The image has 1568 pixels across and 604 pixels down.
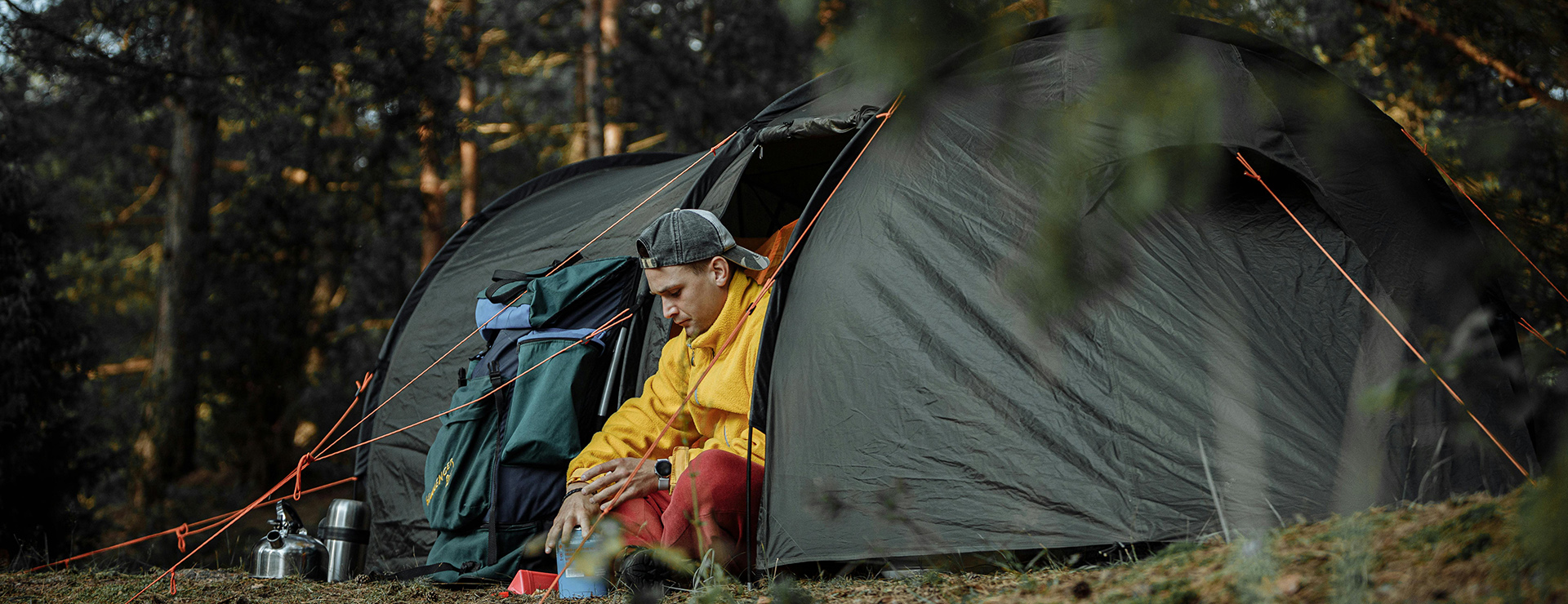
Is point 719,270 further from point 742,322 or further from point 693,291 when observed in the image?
point 742,322

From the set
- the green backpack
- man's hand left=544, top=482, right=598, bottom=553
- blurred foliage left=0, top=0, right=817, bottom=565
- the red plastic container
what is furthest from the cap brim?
blurred foliage left=0, top=0, right=817, bottom=565

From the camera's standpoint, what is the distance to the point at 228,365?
1073 cm

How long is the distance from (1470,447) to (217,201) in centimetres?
1564

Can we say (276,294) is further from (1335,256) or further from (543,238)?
(1335,256)

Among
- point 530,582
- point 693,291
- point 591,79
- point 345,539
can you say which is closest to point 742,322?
point 693,291

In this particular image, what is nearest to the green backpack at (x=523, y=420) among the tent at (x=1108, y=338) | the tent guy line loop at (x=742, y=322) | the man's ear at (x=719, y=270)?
the tent guy line loop at (x=742, y=322)

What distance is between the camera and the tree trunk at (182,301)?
9.95 m

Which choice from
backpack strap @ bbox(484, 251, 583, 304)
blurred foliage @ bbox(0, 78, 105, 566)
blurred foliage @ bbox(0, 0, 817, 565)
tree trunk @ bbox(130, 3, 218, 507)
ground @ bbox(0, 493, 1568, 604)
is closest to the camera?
ground @ bbox(0, 493, 1568, 604)

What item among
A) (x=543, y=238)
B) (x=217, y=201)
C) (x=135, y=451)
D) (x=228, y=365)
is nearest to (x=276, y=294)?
(x=228, y=365)

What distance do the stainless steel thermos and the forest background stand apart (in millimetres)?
2082

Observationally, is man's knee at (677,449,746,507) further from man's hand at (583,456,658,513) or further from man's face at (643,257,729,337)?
man's face at (643,257,729,337)

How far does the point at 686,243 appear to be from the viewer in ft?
11.5

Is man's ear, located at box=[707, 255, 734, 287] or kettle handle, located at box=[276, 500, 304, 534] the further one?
kettle handle, located at box=[276, 500, 304, 534]

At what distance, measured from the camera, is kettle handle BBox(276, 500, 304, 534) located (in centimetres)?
413
